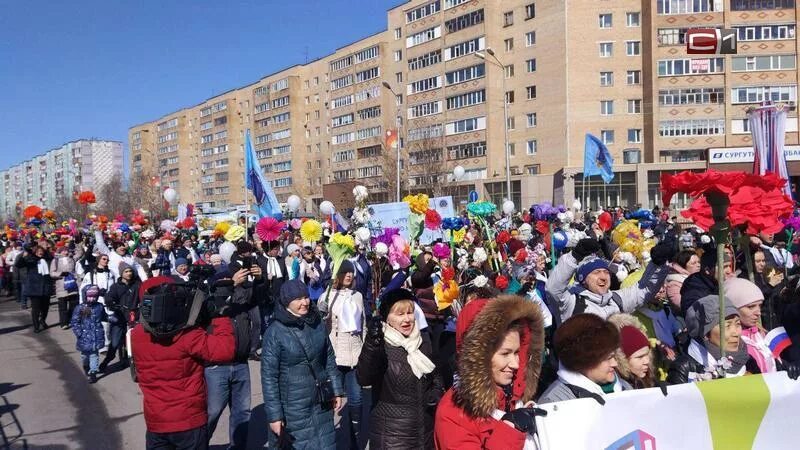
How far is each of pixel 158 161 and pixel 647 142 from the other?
91702mm

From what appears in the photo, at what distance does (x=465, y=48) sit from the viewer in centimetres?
5466

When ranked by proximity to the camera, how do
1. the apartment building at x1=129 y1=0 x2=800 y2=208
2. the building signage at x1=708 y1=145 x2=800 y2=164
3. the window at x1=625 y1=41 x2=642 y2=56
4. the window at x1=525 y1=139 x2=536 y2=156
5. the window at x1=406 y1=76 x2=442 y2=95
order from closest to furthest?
the building signage at x1=708 y1=145 x2=800 y2=164, the apartment building at x1=129 y1=0 x2=800 y2=208, the window at x1=625 y1=41 x2=642 y2=56, the window at x1=525 y1=139 x2=536 y2=156, the window at x1=406 y1=76 x2=442 y2=95

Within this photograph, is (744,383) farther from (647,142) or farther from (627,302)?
(647,142)

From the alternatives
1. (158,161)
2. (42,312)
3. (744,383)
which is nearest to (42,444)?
(744,383)

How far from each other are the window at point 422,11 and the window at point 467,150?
41.6 ft

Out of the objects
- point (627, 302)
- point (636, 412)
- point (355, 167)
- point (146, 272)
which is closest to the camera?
point (636, 412)

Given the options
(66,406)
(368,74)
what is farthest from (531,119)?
(66,406)

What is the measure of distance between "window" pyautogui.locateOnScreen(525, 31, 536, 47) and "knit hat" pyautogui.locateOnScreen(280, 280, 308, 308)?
49027 millimetres

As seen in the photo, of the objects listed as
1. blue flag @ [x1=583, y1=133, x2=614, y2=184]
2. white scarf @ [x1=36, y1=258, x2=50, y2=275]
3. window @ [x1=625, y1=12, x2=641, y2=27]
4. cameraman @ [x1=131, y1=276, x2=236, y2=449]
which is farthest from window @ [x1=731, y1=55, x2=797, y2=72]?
cameraman @ [x1=131, y1=276, x2=236, y2=449]

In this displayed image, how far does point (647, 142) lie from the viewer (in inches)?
1879

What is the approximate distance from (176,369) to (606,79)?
48.8 meters

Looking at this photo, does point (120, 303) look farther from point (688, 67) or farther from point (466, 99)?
point (466, 99)

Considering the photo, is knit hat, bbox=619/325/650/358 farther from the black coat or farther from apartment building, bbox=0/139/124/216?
apartment building, bbox=0/139/124/216

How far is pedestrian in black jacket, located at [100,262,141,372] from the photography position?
8.90 meters
